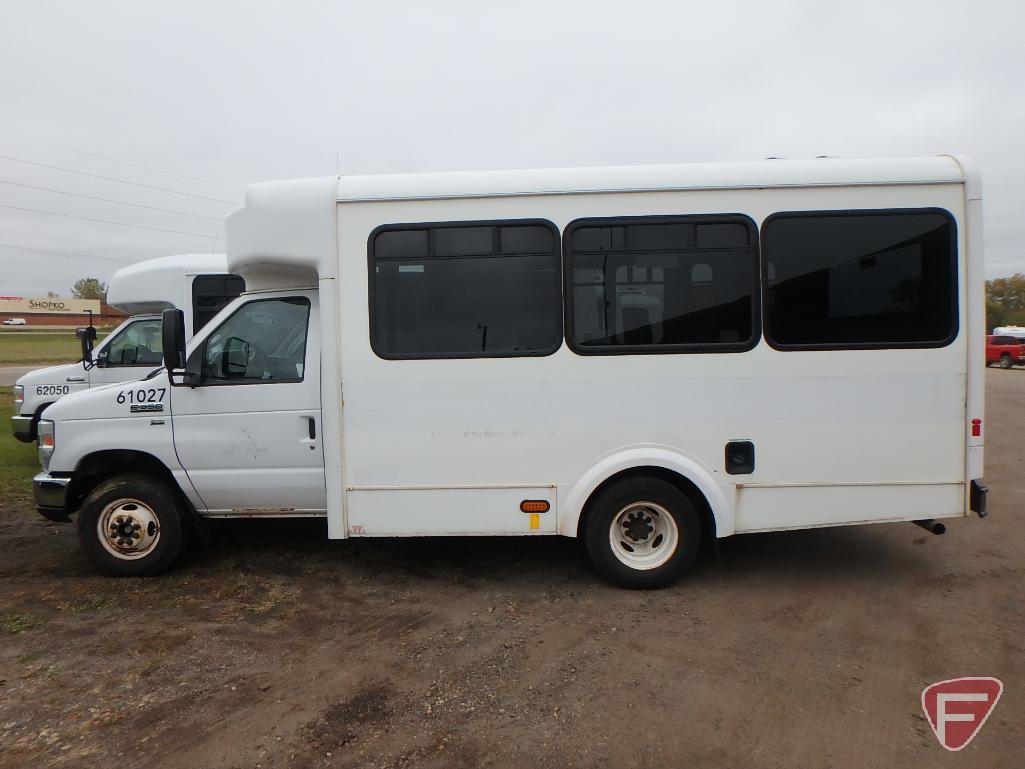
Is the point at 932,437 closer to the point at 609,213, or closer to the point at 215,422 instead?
the point at 609,213

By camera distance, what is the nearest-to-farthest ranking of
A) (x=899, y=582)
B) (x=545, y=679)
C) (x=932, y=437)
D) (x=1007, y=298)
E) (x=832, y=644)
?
(x=545, y=679) → (x=832, y=644) → (x=932, y=437) → (x=899, y=582) → (x=1007, y=298)

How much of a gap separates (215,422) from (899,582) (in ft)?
17.9

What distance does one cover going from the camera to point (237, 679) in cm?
378

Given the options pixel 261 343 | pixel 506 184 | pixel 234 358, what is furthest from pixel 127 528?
pixel 506 184

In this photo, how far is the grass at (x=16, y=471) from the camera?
293 inches

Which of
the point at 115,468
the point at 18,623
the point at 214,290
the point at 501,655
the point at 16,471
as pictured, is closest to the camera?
the point at 501,655

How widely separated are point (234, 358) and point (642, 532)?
344 centimetres

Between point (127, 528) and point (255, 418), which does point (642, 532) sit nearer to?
point (255, 418)

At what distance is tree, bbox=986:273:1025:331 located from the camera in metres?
66.3

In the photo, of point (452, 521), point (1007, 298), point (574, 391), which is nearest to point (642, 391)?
point (574, 391)

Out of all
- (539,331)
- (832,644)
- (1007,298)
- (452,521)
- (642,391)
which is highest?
(1007,298)

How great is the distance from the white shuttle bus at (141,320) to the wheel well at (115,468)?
12.9 ft

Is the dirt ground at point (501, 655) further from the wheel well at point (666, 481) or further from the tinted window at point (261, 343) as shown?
the tinted window at point (261, 343)

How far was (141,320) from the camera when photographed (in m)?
9.02
